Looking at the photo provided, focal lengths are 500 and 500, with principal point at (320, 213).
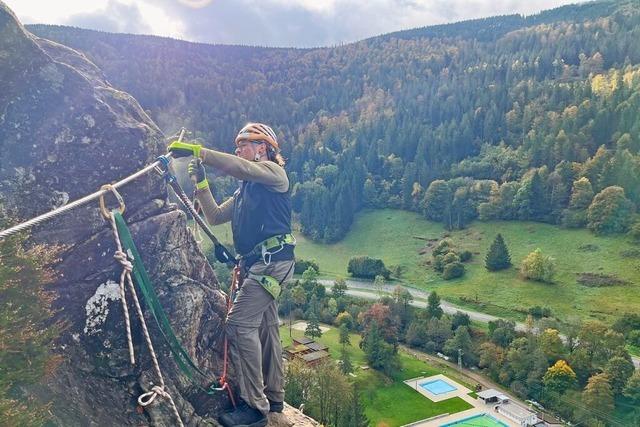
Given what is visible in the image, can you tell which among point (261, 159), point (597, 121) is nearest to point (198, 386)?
point (261, 159)

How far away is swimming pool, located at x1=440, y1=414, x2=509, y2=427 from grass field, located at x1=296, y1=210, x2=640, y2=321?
24756 millimetres

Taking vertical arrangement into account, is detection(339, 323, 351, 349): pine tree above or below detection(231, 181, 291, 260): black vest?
below

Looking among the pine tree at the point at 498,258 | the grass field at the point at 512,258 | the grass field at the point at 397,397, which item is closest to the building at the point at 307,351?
the grass field at the point at 397,397

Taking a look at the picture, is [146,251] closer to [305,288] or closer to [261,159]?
[261,159]

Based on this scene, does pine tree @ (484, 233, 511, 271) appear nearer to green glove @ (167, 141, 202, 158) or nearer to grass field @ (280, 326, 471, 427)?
grass field @ (280, 326, 471, 427)

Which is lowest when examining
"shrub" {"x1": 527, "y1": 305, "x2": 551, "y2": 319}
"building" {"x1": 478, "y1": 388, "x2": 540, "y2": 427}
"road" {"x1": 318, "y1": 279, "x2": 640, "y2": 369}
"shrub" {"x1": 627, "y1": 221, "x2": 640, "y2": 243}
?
"building" {"x1": 478, "y1": 388, "x2": 540, "y2": 427}

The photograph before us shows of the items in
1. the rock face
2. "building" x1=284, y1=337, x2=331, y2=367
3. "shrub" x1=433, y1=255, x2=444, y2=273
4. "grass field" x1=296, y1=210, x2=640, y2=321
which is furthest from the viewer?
"shrub" x1=433, y1=255, x2=444, y2=273

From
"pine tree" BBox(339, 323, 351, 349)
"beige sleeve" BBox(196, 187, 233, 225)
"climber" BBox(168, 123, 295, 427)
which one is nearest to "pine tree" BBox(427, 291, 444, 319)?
"pine tree" BBox(339, 323, 351, 349)

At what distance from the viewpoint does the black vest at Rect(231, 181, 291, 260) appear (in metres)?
7.71

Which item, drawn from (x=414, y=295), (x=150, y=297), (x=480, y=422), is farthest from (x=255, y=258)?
(x=414, y=295)

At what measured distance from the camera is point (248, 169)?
7066 millimetres

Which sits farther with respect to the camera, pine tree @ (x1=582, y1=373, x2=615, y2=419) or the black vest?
pine tree @ (x1=582, y1=373, x2=615, y2=419)

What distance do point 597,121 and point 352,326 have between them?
83.4 metres

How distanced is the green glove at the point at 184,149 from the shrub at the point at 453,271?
78.8 m
